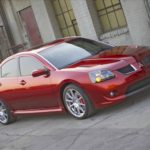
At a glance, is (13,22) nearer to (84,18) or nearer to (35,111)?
(84,18)

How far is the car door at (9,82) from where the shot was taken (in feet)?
34.6

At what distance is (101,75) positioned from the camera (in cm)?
864

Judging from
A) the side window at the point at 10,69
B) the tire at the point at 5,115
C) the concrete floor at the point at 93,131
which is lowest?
the concrete floor at the point at 93,131

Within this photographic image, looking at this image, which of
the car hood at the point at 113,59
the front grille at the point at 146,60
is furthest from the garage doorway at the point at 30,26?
the front grille at the point at 146,60

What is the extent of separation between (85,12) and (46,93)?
22.4 ft

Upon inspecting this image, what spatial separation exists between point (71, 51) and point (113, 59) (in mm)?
1324

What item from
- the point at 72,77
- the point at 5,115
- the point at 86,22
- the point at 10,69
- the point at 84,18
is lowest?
the point at 5,115

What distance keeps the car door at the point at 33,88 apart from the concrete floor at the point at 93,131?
43 centimetres

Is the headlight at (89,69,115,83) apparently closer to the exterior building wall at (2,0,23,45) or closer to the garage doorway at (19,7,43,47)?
the garage doorway at (19,7,43,47)

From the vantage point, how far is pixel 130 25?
14570 mm

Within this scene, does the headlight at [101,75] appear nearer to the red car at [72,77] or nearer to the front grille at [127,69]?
the red car at [72,77]

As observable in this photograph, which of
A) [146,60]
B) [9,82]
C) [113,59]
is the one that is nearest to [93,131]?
[113,59]

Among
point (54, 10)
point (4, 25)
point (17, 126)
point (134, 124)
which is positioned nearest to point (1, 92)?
point (17, 126)

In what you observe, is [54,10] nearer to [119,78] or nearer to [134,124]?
[119,78]
